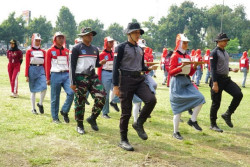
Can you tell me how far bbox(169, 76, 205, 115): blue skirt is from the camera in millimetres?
6512

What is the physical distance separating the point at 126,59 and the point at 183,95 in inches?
70.4

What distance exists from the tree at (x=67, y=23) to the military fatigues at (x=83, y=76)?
278ft

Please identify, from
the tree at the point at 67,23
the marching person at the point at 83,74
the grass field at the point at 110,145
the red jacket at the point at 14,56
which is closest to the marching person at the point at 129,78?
the grass field at the point at 110,145

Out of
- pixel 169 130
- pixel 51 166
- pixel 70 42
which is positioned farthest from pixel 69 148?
pixel 70 42

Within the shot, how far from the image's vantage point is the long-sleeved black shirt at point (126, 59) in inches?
213

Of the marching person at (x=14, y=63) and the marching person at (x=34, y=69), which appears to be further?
the marching person at (x=14, y=63)

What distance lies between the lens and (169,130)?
23.9ft

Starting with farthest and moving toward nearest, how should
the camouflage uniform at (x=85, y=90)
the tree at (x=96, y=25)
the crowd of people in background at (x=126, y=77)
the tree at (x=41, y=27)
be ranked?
the tree at (x=96, y=25) → the tree at (x=41, y=27) → the camouflage uniform at (x=85, y=90) → the crowd of people in background at (x=126, y=77)

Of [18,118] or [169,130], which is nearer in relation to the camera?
[169,130]

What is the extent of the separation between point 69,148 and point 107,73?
3542 millimetres

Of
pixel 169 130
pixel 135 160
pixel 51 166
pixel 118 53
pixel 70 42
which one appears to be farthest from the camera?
pixel 70 42

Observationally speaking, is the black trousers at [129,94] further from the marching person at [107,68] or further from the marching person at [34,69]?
the marching person at [34,69]

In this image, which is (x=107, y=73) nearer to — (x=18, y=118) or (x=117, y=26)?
(x=18, y=118)

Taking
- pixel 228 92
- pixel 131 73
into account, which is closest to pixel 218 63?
pixel 228 92
